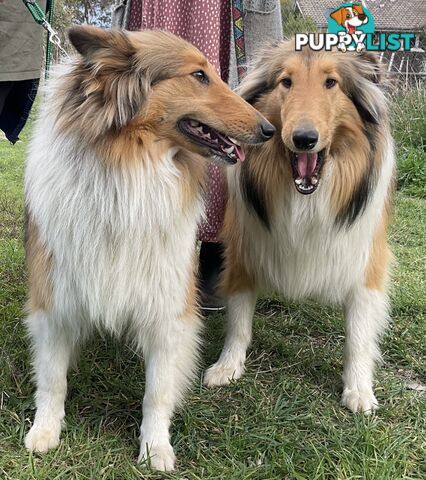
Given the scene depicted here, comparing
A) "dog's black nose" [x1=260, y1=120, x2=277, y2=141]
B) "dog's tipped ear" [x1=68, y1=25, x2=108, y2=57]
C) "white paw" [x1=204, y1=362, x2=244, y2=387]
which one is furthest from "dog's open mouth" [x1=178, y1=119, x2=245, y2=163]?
"white paw" [x1=204, y1=362, x2=244, y2=387]

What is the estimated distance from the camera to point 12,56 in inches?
100

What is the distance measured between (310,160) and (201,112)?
59cm

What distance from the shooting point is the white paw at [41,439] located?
218cm

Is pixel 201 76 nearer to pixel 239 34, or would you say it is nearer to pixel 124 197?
pixel 124 197

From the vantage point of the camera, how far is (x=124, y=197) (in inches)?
77.0

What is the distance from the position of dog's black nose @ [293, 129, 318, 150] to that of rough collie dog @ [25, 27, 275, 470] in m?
0.19

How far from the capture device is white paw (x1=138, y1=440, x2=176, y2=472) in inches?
83.6

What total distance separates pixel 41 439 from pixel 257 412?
91 centimetres

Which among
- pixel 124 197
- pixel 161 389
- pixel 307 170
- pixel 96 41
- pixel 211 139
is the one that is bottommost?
pixel 161 389

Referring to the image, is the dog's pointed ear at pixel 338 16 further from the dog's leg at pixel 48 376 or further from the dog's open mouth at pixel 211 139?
the dog's leg at pixel 48 376

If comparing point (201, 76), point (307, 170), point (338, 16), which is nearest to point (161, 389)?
point (307, 170)

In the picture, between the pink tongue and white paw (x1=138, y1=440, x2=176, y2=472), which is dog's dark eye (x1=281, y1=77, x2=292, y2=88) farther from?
white paw (x1=138, y1=440, x2=176, y2=472)

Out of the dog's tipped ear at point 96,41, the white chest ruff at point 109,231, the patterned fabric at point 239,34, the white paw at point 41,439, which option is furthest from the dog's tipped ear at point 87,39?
the white paw at point 41,439

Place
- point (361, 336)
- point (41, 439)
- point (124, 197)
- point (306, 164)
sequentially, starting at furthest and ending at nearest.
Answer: point (361, 336), point (306, 164), point (41, 439), point (124, 197)
